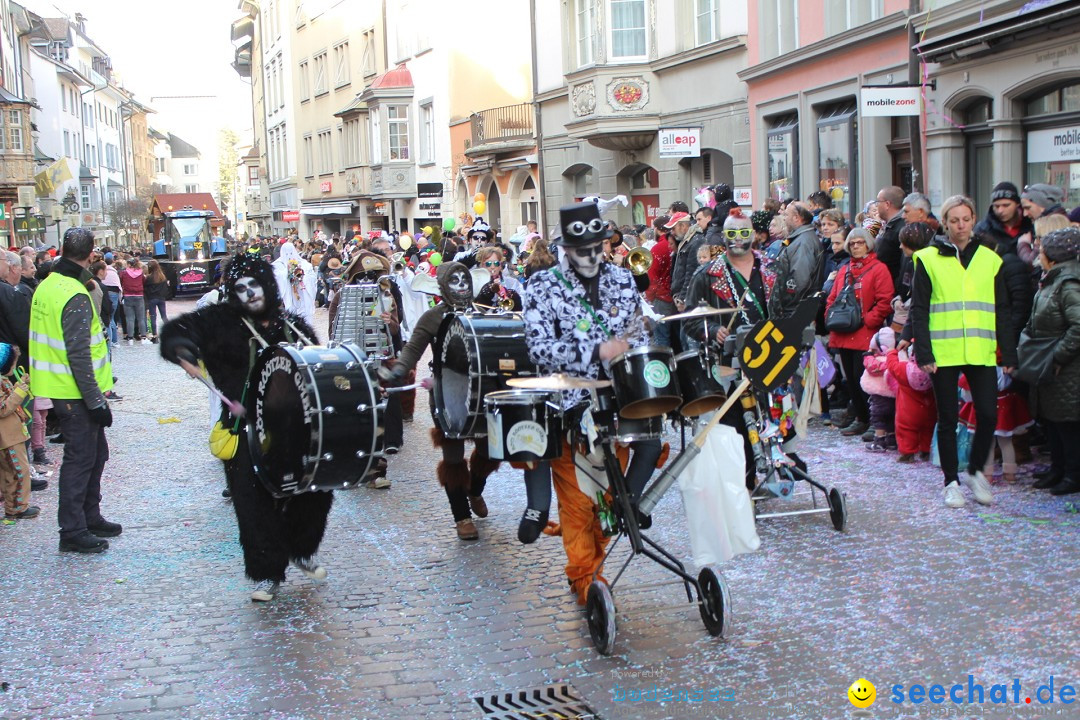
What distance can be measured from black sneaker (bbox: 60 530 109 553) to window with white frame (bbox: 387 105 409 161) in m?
40.0

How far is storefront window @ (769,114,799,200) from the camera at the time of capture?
19.9 m

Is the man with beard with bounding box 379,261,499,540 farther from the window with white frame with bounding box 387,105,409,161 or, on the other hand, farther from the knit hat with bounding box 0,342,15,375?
the window with white frame with bounding box 387,105,409,161

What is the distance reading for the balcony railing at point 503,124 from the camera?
113 ft

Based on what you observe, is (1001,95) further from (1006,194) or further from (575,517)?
(575,517)

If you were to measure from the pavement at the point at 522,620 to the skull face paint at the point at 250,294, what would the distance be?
1544mm

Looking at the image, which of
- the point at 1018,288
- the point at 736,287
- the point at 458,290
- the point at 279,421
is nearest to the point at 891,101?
the point at 1018,288

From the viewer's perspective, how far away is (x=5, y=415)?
855cm

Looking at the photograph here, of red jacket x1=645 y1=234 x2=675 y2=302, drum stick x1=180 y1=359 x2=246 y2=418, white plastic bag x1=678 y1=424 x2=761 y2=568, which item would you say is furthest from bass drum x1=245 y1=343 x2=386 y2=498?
red jacket x1=645 y1=234 x2=675 y2=302

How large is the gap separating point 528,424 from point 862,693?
5.89 ft

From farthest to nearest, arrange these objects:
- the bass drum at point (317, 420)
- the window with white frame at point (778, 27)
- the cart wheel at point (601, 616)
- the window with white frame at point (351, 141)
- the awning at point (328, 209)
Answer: the awning at point (328, 209)
the window with white frame at point (351, 141)
the window with white frame at point (778, 27)
the bass drum at point (317, 420)
the cart wheel at point (601, 616)

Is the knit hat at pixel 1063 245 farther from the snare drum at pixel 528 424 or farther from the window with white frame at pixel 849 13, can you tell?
the window with white frame at pixel 849 13

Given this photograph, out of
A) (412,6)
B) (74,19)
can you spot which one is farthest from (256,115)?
(412,6)

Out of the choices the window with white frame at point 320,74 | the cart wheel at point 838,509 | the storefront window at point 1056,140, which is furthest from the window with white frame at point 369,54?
the cart wheel at point 838,509

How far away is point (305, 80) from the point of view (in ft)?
204
